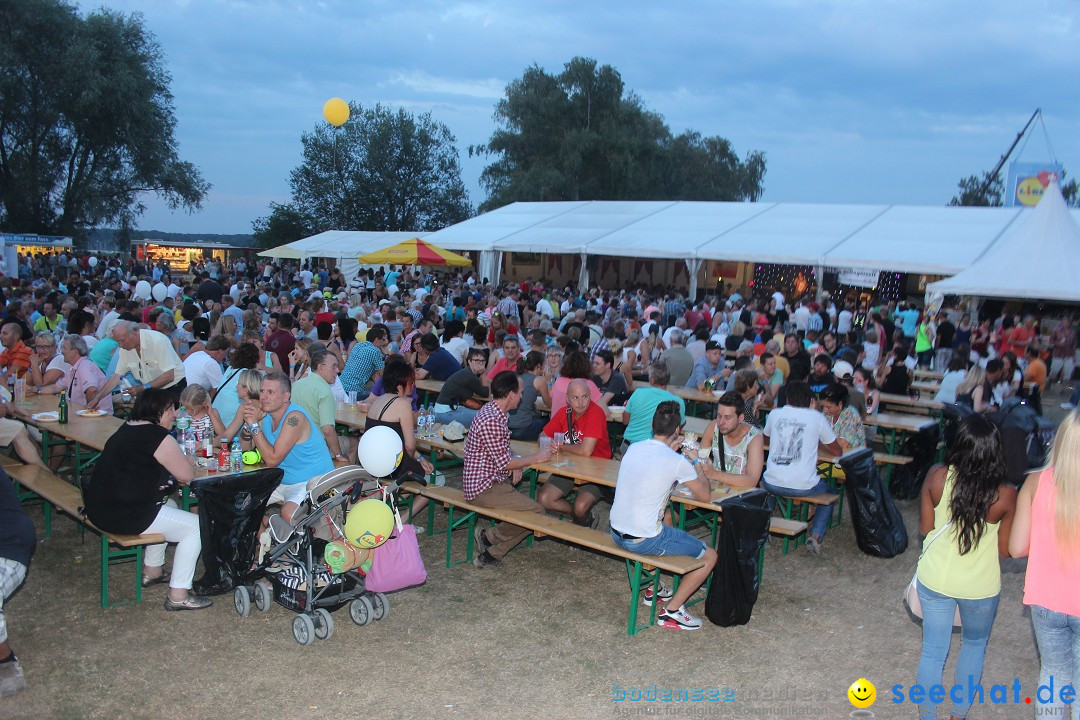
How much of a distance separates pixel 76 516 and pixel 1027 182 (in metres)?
27.2

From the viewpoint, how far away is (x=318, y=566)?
426cm

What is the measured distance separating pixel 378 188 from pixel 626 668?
4299cm

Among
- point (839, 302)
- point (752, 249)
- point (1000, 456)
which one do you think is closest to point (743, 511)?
point (1000, 456)

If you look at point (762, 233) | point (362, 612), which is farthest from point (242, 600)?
point (762, 233)

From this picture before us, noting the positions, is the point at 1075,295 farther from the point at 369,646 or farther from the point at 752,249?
the point at 369,646

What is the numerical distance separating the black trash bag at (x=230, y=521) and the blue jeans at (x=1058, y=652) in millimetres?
3546

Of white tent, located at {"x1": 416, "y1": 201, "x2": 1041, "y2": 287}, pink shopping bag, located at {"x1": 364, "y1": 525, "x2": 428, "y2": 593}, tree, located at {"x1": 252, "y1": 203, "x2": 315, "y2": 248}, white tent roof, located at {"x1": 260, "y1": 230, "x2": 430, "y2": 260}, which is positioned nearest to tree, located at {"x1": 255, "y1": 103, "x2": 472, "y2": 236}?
tree, located at {"x1": 252, "y1": 203, "x2": 315, "y2": 248}

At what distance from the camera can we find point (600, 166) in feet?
120

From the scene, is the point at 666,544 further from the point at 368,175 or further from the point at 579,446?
the point at 368,175

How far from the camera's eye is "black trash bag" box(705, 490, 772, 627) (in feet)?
14.3

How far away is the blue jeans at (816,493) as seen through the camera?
5.54 m

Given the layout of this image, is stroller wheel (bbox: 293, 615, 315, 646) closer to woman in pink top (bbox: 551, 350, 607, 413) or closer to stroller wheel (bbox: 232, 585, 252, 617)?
stroller wheel (bbox: 232, 585, 252, 617)

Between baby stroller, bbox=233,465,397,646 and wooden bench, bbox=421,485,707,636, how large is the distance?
3.15 feet

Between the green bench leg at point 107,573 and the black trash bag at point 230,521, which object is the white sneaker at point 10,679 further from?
the black trash bag at point 230,521
